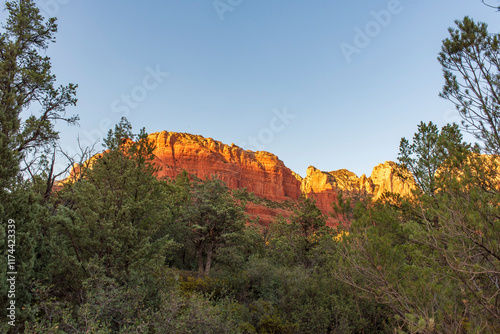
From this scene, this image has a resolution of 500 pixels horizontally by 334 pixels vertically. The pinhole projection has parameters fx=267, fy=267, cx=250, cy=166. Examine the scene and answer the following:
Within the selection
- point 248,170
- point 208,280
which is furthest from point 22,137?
point 248,170

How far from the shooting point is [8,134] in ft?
26.6

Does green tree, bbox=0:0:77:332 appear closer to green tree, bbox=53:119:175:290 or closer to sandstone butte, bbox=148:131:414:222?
green tree, bbox=53:119:175:290

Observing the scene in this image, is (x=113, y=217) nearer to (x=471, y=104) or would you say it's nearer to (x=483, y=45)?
(x=471, y=104)

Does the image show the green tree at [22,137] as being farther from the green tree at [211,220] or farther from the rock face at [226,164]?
the rock face at [226,164]

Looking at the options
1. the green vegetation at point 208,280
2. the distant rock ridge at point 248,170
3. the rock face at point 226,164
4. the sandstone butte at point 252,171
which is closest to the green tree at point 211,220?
the green vegetation at point 208,280

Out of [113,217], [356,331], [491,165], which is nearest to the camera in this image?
[491,165]

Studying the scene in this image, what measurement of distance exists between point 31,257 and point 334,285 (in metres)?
14.7

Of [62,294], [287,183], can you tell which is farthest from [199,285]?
[287,183]

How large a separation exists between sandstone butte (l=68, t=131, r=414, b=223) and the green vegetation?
195 ft

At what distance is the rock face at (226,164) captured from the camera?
89.5 meters

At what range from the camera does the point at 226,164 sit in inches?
3767

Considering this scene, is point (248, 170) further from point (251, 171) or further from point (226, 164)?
point (226, 164)

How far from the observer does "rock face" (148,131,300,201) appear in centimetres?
8950

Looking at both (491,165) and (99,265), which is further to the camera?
(99,265)
